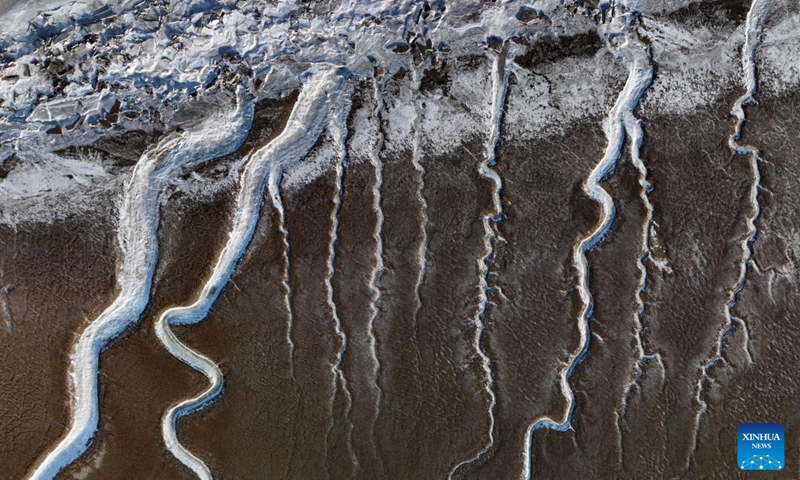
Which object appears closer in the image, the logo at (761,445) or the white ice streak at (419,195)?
the logo at (761,445)

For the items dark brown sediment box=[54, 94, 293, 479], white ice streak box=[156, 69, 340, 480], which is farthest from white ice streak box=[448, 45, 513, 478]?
dark brown sediment box=[54, 94, 293, 479]

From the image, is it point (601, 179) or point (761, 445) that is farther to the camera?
point (601, 179)

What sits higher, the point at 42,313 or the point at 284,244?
the point at 284,244

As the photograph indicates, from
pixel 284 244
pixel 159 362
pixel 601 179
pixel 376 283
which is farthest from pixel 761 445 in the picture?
pixel 159 362

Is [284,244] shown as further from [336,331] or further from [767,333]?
[767,333]

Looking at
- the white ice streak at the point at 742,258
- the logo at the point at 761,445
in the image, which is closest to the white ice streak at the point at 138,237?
the white ice streak at the point at 742,258

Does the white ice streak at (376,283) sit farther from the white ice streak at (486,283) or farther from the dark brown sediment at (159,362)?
the dark brown sediment at (159,362)
